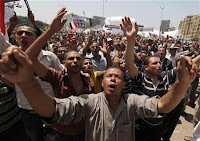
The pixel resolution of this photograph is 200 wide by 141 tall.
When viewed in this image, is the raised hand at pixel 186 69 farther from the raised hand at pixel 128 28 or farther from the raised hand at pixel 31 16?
the raised hand at pixel 31 16

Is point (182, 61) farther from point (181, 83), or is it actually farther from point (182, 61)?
point (181, 83)

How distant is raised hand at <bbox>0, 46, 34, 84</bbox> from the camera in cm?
104

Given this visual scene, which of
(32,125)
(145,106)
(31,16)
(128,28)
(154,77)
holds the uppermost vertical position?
(31,16)

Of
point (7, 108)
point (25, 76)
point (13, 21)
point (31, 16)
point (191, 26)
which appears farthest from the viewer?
point (191, 26)

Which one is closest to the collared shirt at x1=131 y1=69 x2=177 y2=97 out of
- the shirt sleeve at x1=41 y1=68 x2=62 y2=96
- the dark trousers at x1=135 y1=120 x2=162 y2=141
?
the dark trousers at x1=135 y1=120 x2=162 y2=141

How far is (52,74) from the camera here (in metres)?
2.07

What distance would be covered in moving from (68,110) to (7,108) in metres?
0.91

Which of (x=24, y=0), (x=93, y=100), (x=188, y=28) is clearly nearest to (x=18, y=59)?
(x=93, y=100)

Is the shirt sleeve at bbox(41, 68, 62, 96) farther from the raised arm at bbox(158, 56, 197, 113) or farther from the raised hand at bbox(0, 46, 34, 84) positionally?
the raised arm at bbox(158, 56, 197, 113)

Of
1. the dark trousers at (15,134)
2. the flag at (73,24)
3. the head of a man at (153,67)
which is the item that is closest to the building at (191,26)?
the flag at (73,24)

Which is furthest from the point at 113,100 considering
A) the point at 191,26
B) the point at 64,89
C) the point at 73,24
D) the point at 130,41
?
the point at 191,26

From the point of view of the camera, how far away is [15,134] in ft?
7.02

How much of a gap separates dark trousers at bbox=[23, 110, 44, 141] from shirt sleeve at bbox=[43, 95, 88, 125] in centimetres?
105

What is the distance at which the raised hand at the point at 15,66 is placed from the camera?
1040 mm
